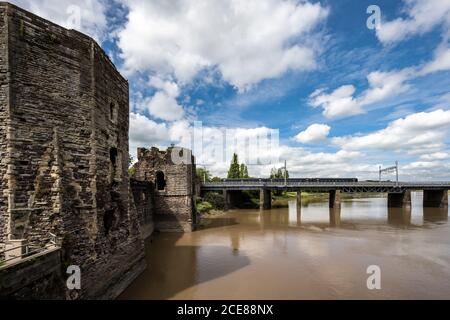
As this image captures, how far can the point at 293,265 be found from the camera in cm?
1281

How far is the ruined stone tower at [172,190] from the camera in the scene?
22.0 m

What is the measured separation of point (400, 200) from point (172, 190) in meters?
42.3

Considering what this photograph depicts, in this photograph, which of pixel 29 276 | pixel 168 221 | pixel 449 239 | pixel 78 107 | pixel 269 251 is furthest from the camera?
pixel 168 221

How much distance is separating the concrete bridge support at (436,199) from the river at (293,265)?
27.1 metres

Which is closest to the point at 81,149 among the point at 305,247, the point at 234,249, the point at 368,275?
the point at 234,249

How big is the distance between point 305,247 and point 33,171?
15913mm

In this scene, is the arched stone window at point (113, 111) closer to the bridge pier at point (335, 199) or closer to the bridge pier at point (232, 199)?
the bridge pier at point (232, 199)

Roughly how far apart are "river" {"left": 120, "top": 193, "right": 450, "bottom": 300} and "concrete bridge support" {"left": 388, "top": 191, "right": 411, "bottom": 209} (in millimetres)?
22905

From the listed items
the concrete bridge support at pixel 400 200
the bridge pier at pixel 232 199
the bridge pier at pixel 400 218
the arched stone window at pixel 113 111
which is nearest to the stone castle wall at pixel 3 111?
the arched stone window at pixel 113 111

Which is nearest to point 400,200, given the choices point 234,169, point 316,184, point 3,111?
point 316,184

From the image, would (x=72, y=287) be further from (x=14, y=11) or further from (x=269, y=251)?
(x=269, y=251)

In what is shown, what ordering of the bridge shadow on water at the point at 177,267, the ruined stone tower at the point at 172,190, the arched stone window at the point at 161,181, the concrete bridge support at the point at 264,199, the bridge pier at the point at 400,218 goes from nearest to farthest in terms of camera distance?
the bridge shadow on water at the point at 177,267 < the ruined stone tower at the point at 172,190 < the arched stone window at the point at 161,181 < the bridge pier at the point at 400,218 < the concrete bridge support at the point at 264,199

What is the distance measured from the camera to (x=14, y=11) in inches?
285

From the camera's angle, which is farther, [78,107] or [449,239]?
[449,239]
